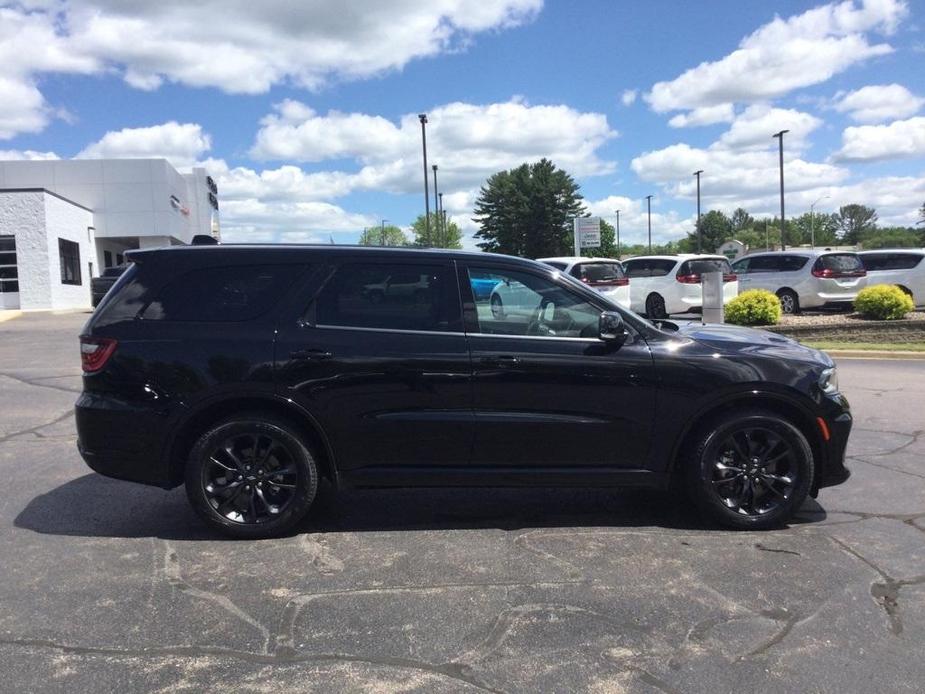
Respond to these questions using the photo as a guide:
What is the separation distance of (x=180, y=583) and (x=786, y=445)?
3.67 meters

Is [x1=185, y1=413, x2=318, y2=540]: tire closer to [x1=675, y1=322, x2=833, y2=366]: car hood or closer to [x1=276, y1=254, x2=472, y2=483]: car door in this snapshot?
[x1=276, y1=254, x2=472, y2=483]: car door

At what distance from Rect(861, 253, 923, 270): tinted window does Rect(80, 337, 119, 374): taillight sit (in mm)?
19402

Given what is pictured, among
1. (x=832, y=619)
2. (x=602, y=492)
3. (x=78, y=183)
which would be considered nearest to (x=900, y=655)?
(x=832, y=619)

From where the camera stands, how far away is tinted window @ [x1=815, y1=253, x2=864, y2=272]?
1852cm

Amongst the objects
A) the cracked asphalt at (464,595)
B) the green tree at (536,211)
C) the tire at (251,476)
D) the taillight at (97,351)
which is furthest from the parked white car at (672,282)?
the green tree at (536,211)

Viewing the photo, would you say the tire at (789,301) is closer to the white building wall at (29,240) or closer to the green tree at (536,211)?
the white building wall at (29,240)

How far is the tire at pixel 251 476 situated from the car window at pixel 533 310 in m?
1.41

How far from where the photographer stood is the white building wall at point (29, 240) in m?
32.6

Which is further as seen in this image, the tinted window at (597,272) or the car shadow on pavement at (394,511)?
the tinted window at (597,272)

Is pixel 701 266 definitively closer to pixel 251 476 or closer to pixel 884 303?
pixel 884 303

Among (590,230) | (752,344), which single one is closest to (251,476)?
(752,344)

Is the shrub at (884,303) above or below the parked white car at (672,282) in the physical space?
below

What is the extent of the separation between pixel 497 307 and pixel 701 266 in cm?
1541

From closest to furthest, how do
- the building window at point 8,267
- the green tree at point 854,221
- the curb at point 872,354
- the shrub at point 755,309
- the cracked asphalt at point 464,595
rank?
the cracked asphalt at point 464,595 < the curb at point 872,354 < the shrub at point 755,309 < the building window at point 8,267 < the green tree at point 854,221
